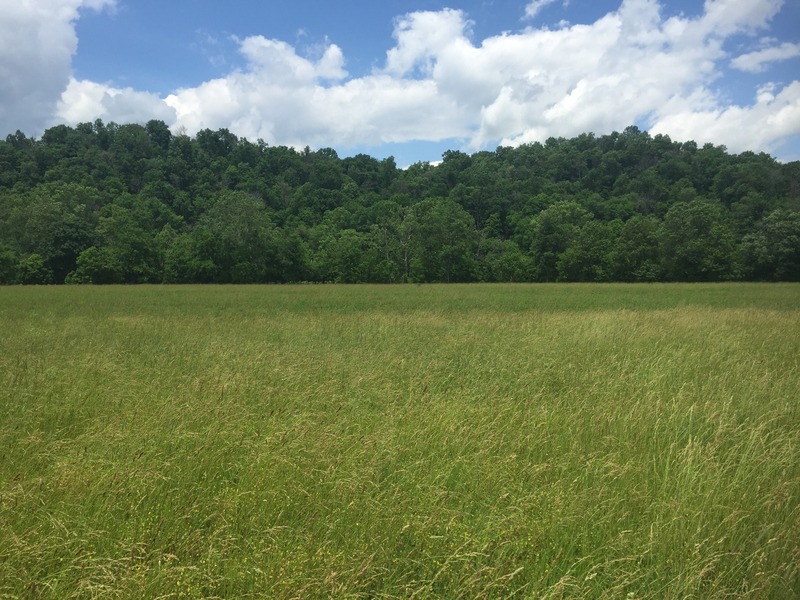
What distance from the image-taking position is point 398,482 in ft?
15.0

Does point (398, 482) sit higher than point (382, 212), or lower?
lower

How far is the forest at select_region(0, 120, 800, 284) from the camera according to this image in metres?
69.7

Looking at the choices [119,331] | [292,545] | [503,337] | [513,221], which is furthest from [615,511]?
[513,221]

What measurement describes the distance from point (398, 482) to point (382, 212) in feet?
302

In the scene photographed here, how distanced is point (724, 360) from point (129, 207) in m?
95.3

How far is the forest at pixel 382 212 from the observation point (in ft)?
229

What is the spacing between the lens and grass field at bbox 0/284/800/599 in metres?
3.21

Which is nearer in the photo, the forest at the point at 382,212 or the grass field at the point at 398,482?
the grass field at the point at 398,482

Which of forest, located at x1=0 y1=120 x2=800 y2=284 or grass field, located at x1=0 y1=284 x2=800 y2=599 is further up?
forest, located at x1=0 y1=120 x2=800 y2=284

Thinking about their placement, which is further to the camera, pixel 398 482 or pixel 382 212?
pixel 382 212

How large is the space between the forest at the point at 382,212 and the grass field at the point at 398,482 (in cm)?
6820

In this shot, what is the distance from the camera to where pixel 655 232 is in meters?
73.8

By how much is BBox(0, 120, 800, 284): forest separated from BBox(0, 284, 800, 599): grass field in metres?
68.2

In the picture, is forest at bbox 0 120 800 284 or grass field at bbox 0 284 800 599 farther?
forest at bbox 0 120 800 284
